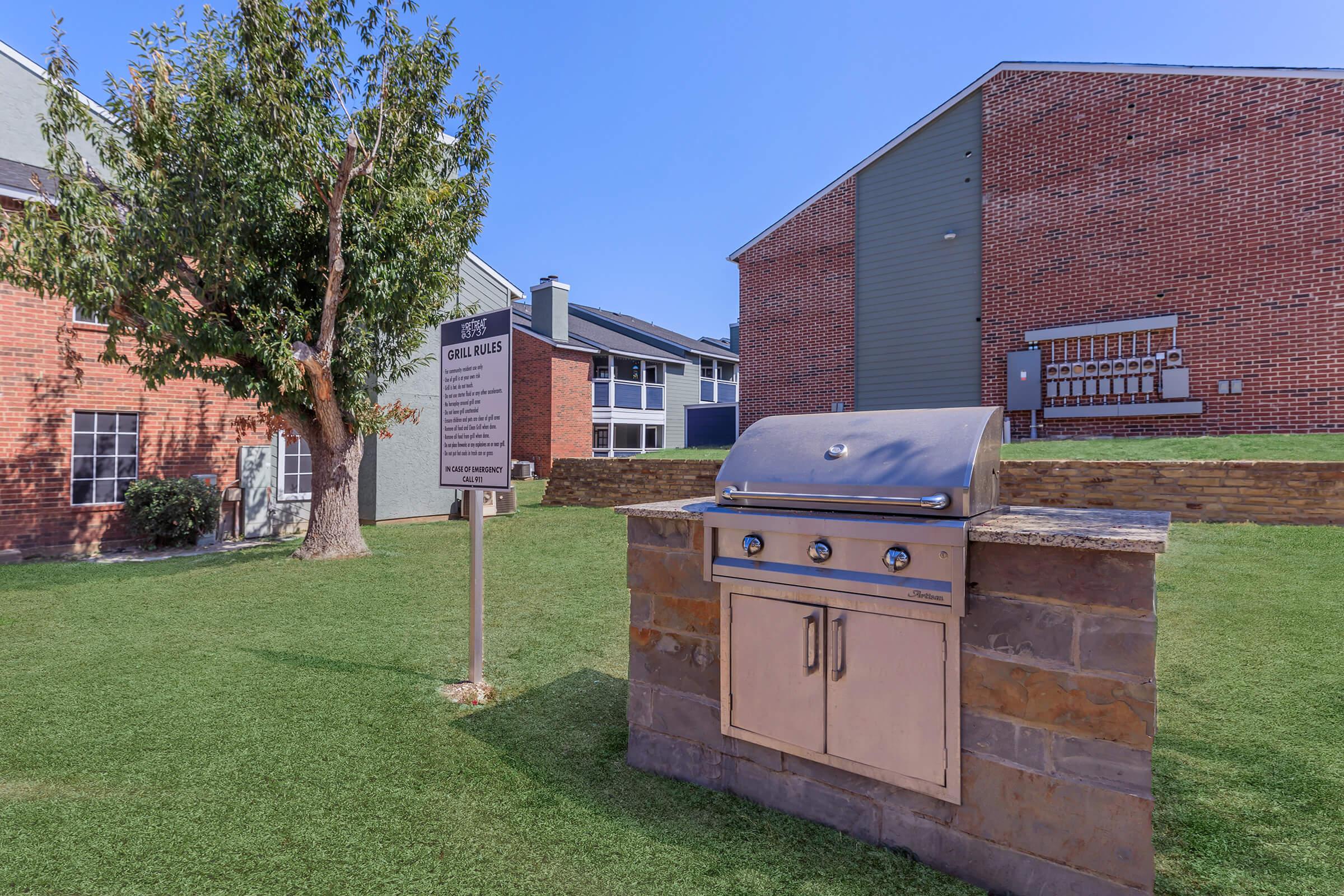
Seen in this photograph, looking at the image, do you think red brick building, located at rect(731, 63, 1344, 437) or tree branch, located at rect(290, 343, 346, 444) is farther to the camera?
red brick building, located at rect(731, 63, 1344, 437)


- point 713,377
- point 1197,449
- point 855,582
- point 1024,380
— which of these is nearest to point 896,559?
point 855,582

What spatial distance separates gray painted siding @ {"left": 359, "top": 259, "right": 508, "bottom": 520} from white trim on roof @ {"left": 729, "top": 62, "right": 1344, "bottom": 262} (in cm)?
1003

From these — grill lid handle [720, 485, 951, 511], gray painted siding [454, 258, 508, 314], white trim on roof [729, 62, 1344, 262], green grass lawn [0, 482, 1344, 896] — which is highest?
white trim on roof [729, 62, 1344, 262]

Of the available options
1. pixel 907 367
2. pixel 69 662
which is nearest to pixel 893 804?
pixel 69 662

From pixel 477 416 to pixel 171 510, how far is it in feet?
30.7

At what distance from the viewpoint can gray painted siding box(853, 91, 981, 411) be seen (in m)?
16.2

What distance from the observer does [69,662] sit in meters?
4.95

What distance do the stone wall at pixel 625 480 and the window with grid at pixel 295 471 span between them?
16.8 ft

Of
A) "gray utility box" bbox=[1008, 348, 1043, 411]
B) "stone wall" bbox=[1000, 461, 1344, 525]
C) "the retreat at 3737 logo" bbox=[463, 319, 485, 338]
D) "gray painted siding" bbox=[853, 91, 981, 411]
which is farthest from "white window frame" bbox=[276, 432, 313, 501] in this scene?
"gray utility box" bbox=[1008, 348, 1043, 411]

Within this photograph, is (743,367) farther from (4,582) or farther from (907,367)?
(4,582)

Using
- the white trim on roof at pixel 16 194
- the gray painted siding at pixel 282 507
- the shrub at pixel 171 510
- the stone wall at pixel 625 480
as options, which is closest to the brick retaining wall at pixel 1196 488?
the stone wall at pixel 625 480

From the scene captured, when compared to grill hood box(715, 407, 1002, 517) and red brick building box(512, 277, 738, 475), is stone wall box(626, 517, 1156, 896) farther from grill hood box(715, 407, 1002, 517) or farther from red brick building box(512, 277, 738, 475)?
red brick building box(512, 277, 738, 475)

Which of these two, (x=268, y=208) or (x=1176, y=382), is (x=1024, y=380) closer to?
(x=1176, y=382)

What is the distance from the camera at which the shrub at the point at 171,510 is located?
10562mm
